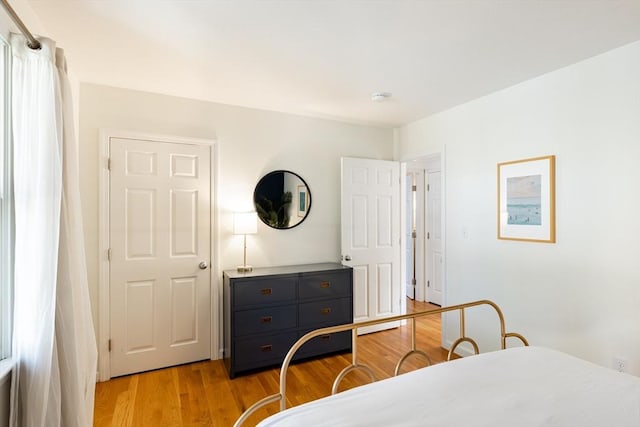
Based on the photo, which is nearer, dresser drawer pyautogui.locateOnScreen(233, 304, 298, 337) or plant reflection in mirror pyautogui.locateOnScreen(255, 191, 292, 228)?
dresser drawer pyautogui.locateOnScreen(233, 304, 298, 337)

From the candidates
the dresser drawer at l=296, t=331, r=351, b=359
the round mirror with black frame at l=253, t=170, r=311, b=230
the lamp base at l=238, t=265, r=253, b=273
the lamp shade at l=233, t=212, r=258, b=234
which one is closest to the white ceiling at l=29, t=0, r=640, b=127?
the round mirror with black frame at l=253, t=170, r=311, b=230

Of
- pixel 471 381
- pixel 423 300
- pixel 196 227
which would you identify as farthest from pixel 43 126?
pixel 423 300

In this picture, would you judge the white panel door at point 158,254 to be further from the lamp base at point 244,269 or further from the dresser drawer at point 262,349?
the dresser drawer at point 262,349

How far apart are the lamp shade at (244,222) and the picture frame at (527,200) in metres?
2.18

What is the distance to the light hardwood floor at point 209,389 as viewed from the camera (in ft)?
7.36

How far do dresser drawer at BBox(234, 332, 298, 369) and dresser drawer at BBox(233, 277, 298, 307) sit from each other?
1.05 ft

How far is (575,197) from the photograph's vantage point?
7.72 feet

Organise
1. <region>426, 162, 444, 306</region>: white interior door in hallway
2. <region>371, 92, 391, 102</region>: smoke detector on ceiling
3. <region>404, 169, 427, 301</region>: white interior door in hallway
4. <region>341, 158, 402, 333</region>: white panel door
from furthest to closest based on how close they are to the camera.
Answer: <region>404, 169, 427, 301</region>: white interior door in hallway
<region>426, 162, 444, 306</region>: white interior door in hallway
<region>341, 158, 402, 333</region>: white panel door
<region>371, 92, 391, 102</region>: smoke detector on ceiling

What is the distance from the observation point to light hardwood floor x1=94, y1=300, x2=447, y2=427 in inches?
88.3

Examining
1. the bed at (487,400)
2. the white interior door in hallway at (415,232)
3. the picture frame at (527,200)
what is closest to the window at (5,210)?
the bed at (487,400)

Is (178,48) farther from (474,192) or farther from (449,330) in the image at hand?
(449,330)

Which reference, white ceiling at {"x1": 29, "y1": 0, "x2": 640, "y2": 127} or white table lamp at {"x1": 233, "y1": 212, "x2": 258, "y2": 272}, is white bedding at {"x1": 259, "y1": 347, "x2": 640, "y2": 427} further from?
white table lamp at {"x1": 233, "y1": 212, "x2": 258, "y2": 272}

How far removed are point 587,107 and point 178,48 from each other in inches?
110

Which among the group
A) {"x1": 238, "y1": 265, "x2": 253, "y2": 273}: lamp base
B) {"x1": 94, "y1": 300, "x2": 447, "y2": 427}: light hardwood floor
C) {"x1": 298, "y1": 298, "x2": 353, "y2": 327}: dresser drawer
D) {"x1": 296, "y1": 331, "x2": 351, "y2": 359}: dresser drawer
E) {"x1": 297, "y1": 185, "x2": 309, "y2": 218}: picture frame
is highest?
{"x1": 297, "y1": 185, "x2": 309, "y2": 218}: picture frame
